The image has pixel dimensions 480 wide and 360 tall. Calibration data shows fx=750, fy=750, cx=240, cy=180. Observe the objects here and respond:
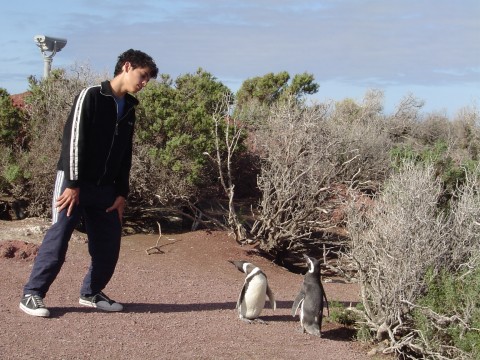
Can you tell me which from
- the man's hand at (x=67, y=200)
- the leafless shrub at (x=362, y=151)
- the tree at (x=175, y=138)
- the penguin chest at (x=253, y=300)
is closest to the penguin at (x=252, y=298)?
the penguin chest at (x=253, y=300)

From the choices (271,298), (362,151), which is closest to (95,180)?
(271,298)

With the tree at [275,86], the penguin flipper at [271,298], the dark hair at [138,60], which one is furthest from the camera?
the tree at [275,86]

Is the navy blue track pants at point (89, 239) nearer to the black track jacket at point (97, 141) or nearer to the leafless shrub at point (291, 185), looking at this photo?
the black track jacket at point (97, 141)

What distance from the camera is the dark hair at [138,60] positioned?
22.3 feet

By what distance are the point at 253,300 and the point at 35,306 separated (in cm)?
219

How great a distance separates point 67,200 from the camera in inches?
258

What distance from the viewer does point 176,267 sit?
32.9ft

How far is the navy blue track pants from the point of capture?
6.63 meters

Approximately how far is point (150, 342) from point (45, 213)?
5.78 m

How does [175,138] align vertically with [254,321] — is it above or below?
above

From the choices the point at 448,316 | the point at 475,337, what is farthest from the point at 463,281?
the point at 475,337

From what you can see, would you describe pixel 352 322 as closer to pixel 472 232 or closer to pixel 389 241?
pixel 389 241

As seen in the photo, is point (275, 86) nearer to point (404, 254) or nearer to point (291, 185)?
point (291, 185)

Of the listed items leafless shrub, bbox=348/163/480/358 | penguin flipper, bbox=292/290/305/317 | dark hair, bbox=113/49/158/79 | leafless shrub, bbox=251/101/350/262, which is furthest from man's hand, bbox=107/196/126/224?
leafless shrub, bbox=251/101/350/262
